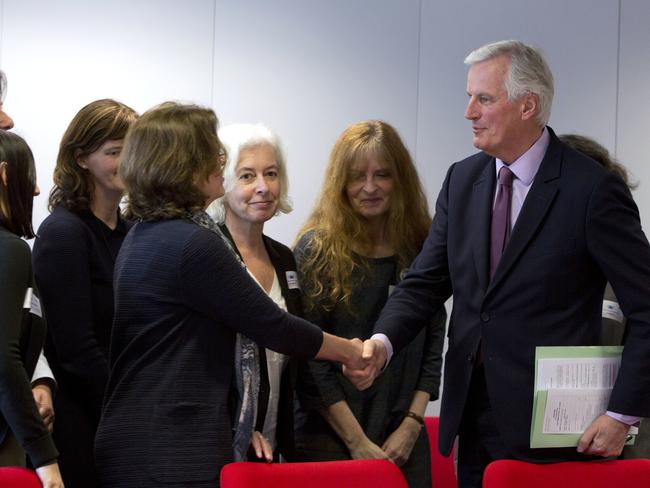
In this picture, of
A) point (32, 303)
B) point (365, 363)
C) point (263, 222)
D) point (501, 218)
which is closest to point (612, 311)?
point (501, 218)

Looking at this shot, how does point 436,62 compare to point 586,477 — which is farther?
point 436,62

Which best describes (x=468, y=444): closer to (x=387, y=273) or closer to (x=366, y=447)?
(x=366, y=447)

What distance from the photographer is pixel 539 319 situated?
240 cm

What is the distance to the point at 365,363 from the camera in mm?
2760

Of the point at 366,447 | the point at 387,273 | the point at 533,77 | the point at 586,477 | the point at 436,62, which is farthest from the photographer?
the point at 436,62

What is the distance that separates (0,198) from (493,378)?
1356 millimetres

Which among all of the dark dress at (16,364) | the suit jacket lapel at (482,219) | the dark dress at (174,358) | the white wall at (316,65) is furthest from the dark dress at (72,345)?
the white wall at (316,65)

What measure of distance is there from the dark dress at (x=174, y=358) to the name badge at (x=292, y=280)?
63 cm

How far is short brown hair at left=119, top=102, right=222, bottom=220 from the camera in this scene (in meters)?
2.31

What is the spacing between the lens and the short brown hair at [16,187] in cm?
243

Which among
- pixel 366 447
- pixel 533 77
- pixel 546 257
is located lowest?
pixel 366 447

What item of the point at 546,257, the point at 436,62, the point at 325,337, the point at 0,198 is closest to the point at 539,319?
the point at 546,257

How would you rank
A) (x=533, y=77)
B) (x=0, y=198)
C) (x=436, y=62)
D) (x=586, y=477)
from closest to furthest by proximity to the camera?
(x=586, y=477) → (x=0, y=198) → (x=533, y=77) → (x=436, y=62)

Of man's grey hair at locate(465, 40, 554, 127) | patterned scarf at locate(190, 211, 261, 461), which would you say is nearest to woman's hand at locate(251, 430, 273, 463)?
patterned scarf at locate(190, 211, 261, 461)
